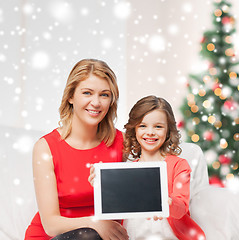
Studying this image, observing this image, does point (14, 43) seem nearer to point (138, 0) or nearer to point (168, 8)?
point (138, 0)

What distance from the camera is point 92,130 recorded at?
147 centimetres

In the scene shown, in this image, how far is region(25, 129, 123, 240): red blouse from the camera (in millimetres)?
1381

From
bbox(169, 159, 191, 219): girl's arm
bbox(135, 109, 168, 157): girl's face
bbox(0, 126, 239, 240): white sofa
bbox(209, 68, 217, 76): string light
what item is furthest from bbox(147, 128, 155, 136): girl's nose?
bbox(209, 68, 217, 76): string light

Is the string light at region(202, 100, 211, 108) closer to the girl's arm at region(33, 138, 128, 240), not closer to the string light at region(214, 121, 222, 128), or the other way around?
the string light at region(214, 121, 222, 128)

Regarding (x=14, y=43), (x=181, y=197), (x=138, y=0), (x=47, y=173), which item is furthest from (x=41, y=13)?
(x=181, y=197)

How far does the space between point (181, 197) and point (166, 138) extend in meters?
0.27

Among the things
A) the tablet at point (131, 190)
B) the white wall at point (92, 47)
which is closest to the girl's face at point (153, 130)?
the tablet at point (131, 190)

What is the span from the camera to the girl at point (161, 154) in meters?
1.31

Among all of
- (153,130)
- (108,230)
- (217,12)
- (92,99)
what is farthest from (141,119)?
(217,12)

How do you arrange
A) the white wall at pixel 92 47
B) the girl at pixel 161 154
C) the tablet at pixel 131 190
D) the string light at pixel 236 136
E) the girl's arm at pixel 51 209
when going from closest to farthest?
the tablet at pixel 131 190, the girl's arm at pixel 51 209, the girl at pixel 161 154, the string light at pixel 236 136, the white wall at pixel 92 47

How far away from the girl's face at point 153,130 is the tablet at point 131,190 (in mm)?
233

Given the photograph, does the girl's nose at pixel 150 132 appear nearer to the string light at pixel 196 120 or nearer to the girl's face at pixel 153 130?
the girl's face at pixel 153 130

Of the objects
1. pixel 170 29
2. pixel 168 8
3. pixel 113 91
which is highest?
pixel 168 8

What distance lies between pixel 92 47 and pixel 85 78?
1.81 meters
